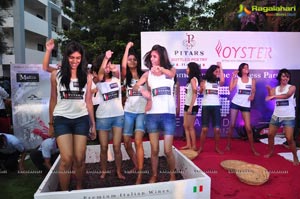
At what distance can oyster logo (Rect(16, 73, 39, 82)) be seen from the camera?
19.6 ft

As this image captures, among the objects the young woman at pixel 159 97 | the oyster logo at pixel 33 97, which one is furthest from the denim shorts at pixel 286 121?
the oyster logo at pixel 33 97

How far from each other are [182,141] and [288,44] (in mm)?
3223

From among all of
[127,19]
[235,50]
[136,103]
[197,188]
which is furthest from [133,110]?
[127,19]

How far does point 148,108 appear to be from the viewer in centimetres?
355

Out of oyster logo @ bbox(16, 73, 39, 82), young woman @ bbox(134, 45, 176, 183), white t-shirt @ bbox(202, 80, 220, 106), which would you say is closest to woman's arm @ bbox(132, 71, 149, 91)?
young woman @ bbox(134, 45, 176, 183)

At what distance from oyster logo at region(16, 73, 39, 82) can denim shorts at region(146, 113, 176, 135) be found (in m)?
3.45

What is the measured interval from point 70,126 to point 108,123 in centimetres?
72

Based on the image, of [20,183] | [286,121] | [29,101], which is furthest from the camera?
[29,101]

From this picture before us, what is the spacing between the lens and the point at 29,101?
6.14 meters

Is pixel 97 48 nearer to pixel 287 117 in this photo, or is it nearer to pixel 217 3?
pixel 217 3

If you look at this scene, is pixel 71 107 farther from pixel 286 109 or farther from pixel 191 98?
pixel 286 109

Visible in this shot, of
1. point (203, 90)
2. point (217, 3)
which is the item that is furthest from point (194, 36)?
point (217, 3)

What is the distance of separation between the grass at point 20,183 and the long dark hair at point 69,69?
1.69m

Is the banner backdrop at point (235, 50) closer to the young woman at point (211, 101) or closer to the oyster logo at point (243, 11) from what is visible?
the young woman at point (211, 101)
